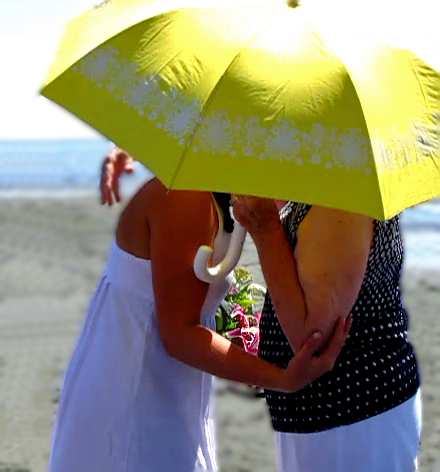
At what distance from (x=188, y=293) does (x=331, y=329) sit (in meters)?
0.37

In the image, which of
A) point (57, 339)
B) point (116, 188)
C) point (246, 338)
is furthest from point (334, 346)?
point (57, 339)

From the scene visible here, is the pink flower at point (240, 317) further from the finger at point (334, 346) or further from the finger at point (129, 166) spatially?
the finger at point (129, 166)

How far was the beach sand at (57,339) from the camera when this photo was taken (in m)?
5.33

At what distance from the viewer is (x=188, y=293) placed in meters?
2.40

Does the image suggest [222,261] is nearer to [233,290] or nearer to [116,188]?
[233,290]

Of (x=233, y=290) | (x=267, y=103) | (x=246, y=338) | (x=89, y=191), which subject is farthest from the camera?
(x=89, y=191)

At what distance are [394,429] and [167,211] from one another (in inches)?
31.5

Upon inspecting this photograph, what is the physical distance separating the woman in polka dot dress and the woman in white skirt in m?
0.14

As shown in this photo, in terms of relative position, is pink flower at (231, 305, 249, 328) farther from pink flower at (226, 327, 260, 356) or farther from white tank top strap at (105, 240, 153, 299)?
white tank top strap at (105, 240, 153, 299)

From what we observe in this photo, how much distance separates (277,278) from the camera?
2.29 m

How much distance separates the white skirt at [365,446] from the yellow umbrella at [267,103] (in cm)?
61

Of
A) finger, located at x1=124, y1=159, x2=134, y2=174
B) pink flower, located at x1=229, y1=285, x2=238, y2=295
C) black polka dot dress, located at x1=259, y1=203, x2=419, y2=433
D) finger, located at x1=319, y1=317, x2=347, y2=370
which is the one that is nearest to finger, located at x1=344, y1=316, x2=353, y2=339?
finger, located at x1=319, y1=317, x2=347, y2=370

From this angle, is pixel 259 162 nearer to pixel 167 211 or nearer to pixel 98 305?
pixel 167 211

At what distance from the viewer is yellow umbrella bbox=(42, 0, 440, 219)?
2129mm
